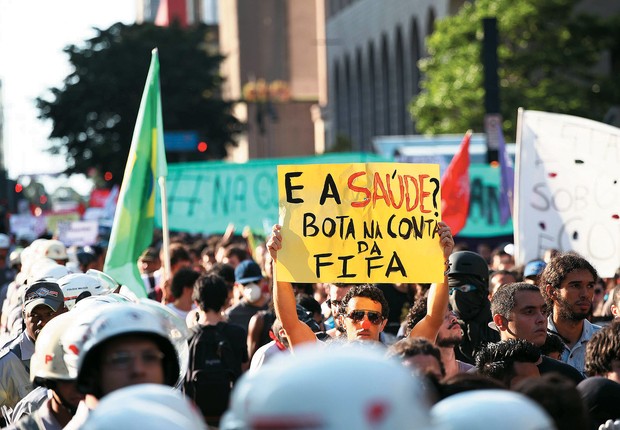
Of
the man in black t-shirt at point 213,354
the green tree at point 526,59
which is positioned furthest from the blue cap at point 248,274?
the green tree at point 526,59

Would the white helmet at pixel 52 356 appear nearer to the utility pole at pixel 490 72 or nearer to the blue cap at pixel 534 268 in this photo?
the blue cap at pixel 534 268

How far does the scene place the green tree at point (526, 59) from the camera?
115 ft

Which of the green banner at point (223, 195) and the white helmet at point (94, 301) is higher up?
the white helmet at point (94, 301)

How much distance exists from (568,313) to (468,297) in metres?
0.63

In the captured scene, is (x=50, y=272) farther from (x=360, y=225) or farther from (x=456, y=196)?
(x=456, y=196)

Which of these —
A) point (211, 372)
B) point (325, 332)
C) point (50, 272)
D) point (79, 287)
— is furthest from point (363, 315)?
point (50, 272)

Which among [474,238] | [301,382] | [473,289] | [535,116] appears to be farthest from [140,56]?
[301,382]

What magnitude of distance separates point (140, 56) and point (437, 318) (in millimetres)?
56837

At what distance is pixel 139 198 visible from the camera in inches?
467

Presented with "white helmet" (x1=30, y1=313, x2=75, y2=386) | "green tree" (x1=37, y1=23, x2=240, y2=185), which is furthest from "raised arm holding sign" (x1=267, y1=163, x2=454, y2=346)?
"green tree" (x1=37, y1=23, x2=240, y2=185)

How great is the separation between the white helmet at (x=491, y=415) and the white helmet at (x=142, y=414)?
54 centimetres

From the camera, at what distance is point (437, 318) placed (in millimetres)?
6750

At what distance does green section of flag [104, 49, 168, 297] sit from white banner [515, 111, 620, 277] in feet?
9.59

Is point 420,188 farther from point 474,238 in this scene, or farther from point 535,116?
point 474,238
